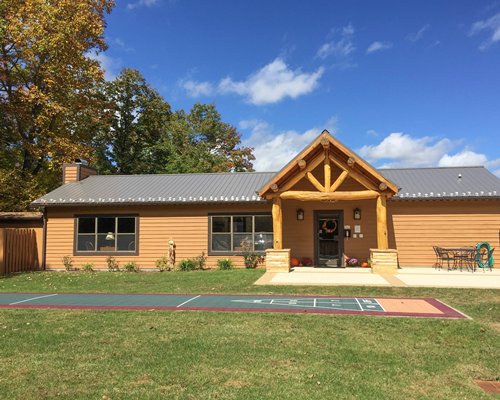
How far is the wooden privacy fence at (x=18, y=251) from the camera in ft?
54.8

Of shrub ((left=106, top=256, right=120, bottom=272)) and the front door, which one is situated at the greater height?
the front door

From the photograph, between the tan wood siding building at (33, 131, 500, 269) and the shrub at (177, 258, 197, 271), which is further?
the shrub at (177, 258, 197, 271)

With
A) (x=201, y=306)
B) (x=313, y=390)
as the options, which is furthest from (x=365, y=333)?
(x=201, y=306)

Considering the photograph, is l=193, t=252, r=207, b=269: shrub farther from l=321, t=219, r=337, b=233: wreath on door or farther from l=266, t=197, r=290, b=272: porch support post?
l=321, t=219, r=337, b=233: wreath on door

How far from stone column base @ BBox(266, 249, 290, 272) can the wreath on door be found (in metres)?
2.89

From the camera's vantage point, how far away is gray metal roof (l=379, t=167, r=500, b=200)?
1601cm

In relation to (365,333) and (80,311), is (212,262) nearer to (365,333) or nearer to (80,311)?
(80,311)

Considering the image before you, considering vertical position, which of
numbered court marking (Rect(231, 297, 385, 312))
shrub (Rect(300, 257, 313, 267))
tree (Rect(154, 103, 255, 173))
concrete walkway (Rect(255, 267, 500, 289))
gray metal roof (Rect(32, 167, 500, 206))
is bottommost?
numbered court marking (Rect(231, 297, 385, 312))

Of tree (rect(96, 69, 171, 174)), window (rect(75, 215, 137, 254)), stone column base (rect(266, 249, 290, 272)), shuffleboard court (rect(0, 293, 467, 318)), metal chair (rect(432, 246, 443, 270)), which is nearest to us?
shuffleboard court (rect(0, 293, 467, 318))

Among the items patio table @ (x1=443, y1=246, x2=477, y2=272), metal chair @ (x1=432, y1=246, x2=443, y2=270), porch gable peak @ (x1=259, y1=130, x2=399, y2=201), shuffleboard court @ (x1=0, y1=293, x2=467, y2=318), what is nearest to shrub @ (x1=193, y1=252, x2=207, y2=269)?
porch gable peak @ (x1=259, y1=130, x2=399, y2=201)

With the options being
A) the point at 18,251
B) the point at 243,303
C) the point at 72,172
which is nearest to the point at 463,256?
the point at 243,303

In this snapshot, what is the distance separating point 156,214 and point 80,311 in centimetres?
923

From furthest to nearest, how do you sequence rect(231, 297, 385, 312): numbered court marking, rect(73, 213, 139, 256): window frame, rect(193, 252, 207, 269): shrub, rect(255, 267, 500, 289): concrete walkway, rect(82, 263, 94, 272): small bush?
1. rect(73, 213, 139, 256): window frame
2. rect(82, 263, 94, 272): small bush
3. rect(193, 252, 207, 269): shrub
4. rect(255, 267, 500, 289): concrete walkway
5. rect(231, 297, 385, 312): numbered court marking

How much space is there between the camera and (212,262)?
17359 mm
